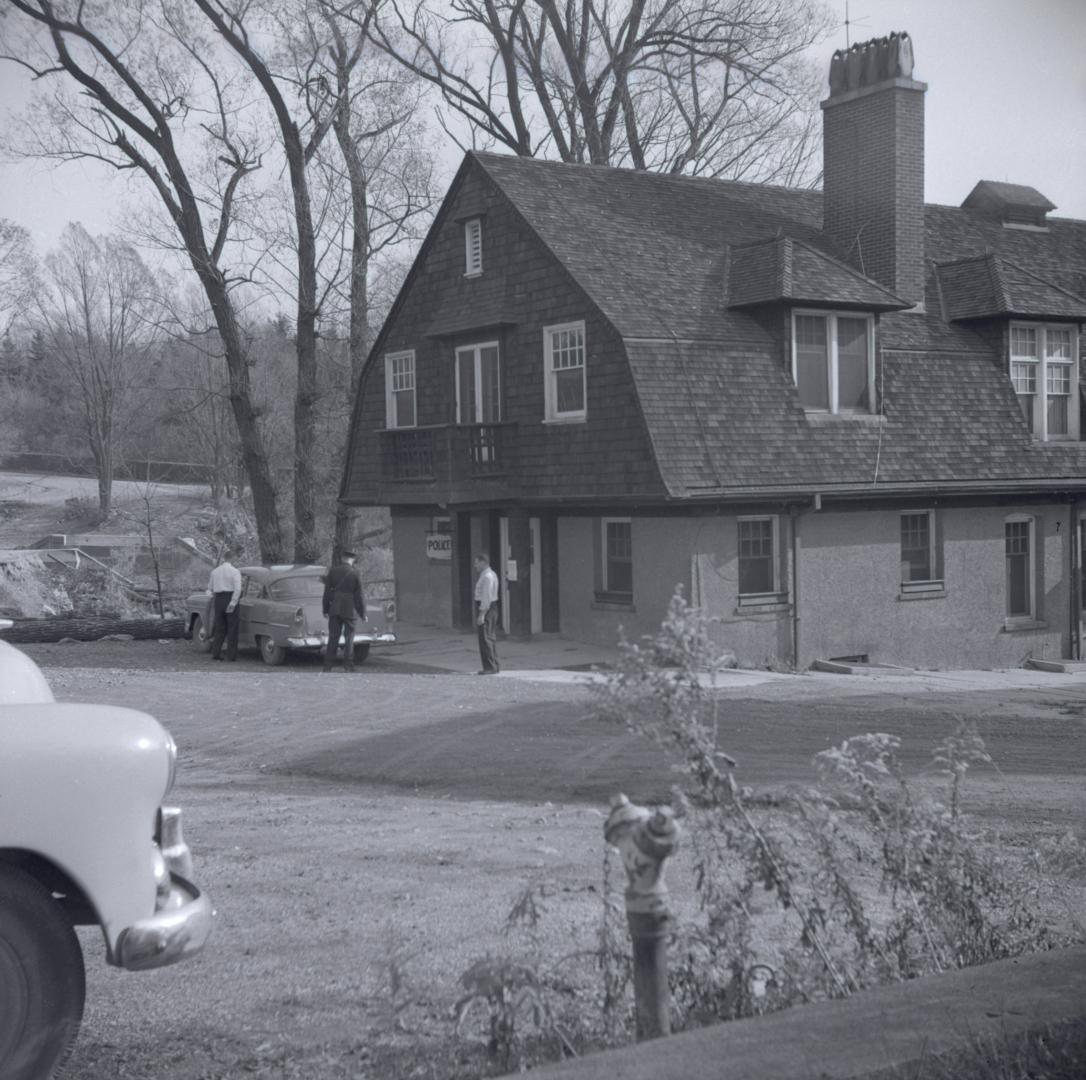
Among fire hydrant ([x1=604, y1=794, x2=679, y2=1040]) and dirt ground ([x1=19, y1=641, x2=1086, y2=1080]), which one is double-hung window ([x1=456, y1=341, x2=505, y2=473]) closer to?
dirt ground ([x1=19, y1=641, x2=1086, y2=1080])

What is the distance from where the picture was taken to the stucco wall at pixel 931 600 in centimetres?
2372

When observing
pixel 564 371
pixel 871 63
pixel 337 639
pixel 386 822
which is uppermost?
pixel 871 63

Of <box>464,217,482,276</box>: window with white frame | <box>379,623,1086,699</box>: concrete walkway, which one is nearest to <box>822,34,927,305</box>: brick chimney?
<box>464,217,482,276</box>: window with white frame

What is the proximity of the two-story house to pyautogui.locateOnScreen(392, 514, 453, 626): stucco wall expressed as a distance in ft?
0.27

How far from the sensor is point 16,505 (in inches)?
2591

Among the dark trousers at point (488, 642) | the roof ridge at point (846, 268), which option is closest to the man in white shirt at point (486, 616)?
the dark trousers at point (488, 642)

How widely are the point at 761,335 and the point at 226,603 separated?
397 inches

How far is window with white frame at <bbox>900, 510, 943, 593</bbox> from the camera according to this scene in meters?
24.9

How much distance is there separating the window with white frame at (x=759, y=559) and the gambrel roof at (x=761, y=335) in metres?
0.96

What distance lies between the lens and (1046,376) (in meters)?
26.9

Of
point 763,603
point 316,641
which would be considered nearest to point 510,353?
point 316,641


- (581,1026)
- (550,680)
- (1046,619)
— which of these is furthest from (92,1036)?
(1046,619)

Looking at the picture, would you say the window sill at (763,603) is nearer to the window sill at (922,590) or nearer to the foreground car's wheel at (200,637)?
the window sill at (922,590)

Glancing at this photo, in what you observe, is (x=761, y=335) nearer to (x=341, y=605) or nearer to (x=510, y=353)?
(x=510, y=353)
